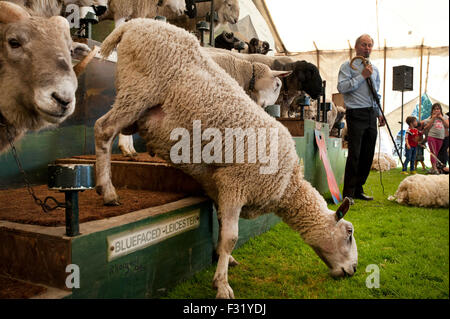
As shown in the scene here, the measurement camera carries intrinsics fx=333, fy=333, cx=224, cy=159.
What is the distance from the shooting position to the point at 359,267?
1853 mm

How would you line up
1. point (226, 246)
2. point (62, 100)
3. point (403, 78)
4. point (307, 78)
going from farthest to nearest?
point (307, 78), point (403, 78), point (226, 246), point (62, 100)

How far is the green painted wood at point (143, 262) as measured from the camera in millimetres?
1090

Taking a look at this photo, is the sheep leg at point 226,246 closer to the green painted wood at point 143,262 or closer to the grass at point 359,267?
the grass at point 359,267

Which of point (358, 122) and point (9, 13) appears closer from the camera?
point (9, 13)

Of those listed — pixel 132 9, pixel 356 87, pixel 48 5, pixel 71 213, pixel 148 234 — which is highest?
pixel 132 9

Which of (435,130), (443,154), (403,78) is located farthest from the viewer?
(403,78)

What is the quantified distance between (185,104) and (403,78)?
122cm

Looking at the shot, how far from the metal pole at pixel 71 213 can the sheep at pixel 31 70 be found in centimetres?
33

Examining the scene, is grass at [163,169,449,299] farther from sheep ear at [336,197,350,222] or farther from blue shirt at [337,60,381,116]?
blue shirt at [337,60,381,116]

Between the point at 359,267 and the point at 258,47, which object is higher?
the point at 258,47

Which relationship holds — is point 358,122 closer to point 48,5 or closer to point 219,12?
point 219,12

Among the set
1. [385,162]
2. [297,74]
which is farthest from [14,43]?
[385,162]
